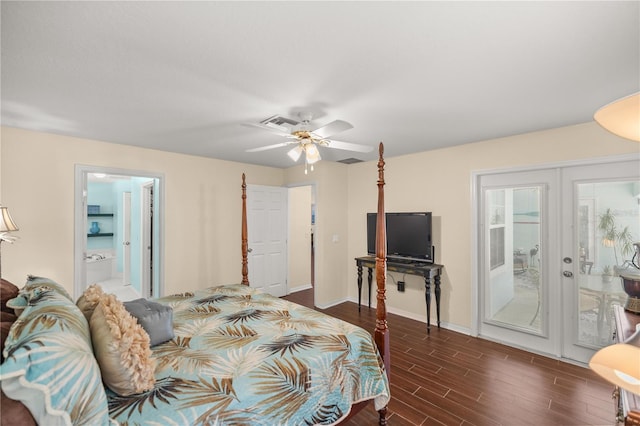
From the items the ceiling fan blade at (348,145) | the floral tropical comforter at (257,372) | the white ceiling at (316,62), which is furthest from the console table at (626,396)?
the ceiling fan blade at (348,145)

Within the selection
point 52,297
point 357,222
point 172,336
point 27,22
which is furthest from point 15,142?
point 357,222

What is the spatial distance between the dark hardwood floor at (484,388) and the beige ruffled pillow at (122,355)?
1.61 metres

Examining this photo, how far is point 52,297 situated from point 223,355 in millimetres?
943

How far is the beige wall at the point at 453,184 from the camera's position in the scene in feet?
9.64

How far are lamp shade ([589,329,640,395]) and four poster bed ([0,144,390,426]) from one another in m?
1.31

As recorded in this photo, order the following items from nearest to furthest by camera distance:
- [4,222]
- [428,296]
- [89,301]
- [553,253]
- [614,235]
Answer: [89,301] < [4,222] < [614,235] < [553,253] < [428,296]

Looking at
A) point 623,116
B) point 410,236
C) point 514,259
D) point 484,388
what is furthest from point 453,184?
point 623,116

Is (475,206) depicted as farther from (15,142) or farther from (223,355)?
(15,142)

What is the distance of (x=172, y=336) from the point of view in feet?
6.16

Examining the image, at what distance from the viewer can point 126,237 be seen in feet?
19.6

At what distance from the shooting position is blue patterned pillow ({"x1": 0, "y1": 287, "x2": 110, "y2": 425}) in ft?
3.06

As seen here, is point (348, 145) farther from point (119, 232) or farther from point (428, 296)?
point (119, 232)

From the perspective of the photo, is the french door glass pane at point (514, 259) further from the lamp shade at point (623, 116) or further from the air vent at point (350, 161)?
the lamp shade at point (623, 116)

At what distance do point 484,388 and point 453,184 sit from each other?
7.83 feet
